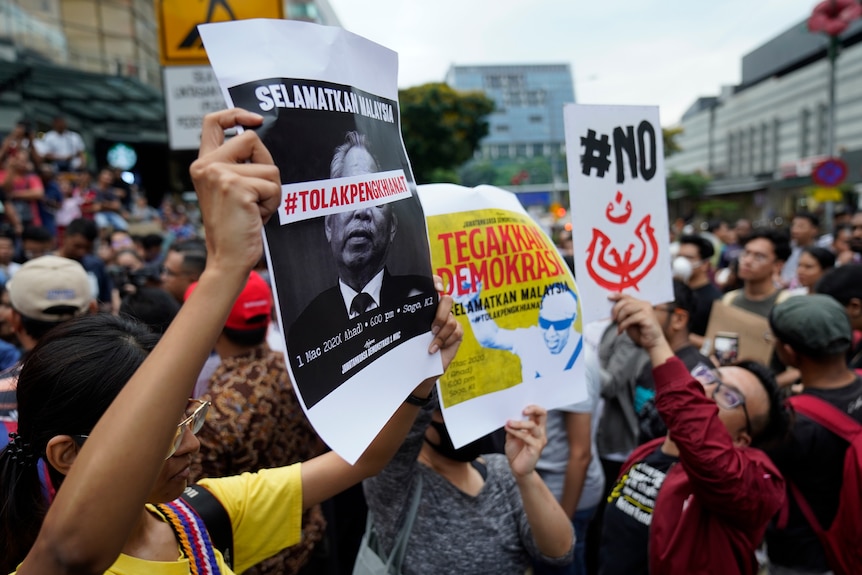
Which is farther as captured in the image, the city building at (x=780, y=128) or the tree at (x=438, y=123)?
the city building at (x=780, y=128)

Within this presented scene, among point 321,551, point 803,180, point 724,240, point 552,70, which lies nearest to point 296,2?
point 552,70

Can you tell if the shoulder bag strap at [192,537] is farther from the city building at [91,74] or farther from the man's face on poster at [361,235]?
the city building at [91,74]

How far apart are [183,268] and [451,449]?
8.53 ft

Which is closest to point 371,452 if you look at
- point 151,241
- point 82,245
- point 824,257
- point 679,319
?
point 679,319

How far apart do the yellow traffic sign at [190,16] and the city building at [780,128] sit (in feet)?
92.1

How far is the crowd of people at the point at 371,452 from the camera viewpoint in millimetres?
840

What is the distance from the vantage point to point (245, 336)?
2492 millimetres

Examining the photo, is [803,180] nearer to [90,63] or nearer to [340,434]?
[90,63]

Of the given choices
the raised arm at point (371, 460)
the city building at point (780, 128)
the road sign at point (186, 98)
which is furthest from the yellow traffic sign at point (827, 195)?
the city building at point (780, 128)

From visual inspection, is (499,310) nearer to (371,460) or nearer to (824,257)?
(371,460)

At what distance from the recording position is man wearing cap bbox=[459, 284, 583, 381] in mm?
1756

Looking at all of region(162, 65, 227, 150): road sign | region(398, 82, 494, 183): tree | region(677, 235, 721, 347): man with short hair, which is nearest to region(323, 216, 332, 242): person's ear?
region(677, 235, 721, 347): man with short hair

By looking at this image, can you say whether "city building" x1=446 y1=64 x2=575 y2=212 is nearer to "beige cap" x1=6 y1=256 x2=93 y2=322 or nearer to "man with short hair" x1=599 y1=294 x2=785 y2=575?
"beige cap" x1=6 y1=256 x2=93 y2=322

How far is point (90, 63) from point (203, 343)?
68.9ft
